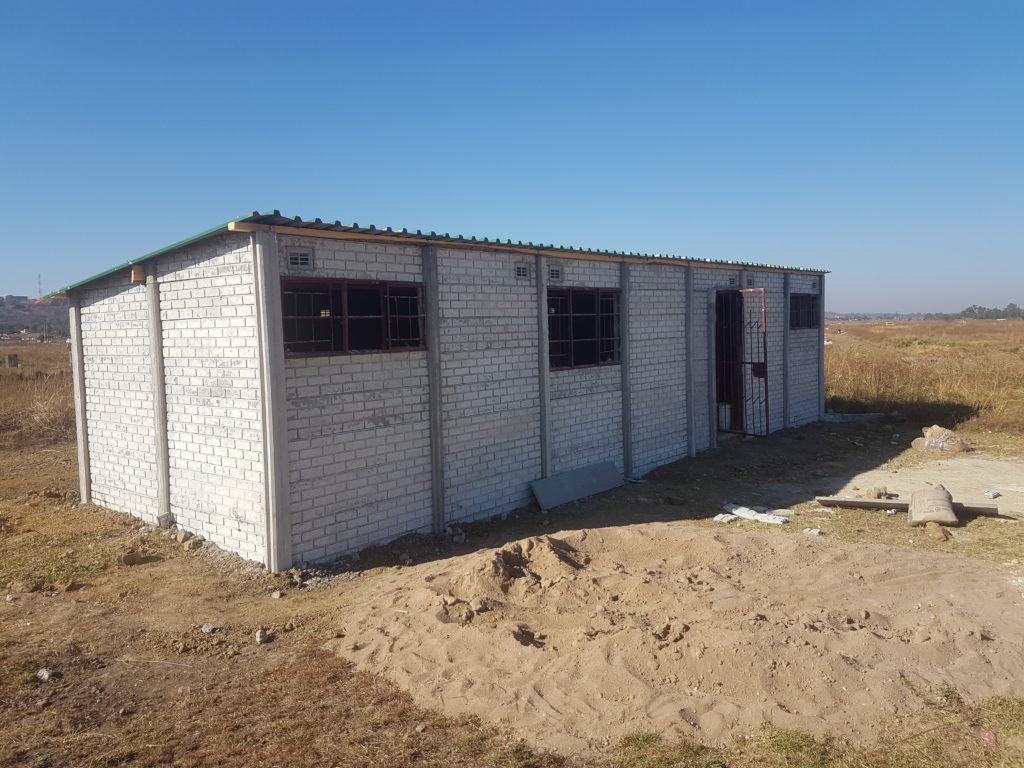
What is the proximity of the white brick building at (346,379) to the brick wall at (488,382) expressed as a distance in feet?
0.09

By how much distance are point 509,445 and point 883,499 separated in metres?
5.55

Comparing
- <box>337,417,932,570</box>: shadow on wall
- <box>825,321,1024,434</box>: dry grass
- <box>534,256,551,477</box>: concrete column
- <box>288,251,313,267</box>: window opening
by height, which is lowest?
<box>337,417,932,570</box>: shadow on wall

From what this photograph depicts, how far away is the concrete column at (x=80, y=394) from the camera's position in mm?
10195

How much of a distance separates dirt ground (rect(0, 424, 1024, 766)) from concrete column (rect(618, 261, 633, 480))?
3.98 meters

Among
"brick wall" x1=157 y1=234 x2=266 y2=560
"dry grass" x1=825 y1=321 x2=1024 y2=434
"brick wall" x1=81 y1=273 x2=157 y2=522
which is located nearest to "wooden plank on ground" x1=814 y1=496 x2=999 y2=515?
"brick wall" x1=157 y1=234 x2=266 y2=560

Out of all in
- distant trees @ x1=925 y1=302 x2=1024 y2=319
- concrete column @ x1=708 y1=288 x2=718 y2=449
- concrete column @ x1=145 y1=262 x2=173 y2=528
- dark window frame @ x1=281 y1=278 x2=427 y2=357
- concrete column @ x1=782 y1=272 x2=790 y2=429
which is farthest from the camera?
distant trees @ x1=925 y1=302 x2=1024 y2=319

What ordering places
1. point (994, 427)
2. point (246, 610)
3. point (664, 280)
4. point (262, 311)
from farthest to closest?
point (994, 427)
point (664, 280)
point (262, 311)
point (246, 610)

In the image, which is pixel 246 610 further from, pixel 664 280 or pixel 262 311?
pixel 664 280

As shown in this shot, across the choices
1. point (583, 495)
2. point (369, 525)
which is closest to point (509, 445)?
point (583, 495)

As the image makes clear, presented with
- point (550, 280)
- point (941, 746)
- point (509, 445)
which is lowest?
point (941, 746)

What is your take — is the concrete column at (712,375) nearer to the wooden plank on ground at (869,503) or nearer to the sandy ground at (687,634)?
the wooden plank on ground at (869,503)

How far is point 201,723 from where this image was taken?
4684 millimetres

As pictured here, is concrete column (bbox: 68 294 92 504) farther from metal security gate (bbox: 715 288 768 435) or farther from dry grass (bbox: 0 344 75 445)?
metal security gate (bbox: 715 288 768 435)

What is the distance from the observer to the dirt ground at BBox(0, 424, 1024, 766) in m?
4.55
